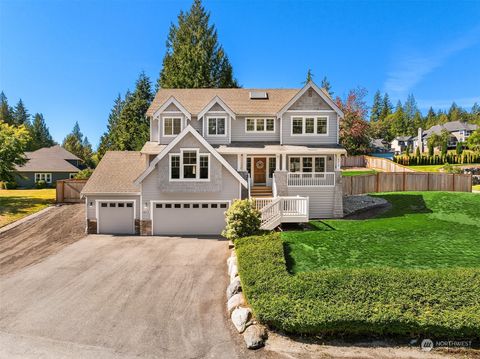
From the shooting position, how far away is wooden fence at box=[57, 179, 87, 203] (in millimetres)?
27453

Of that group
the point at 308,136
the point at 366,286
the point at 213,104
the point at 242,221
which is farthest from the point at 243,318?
the point at 213,104

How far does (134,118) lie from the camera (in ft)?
121

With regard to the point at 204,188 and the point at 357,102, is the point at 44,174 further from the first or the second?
the point at 357,102

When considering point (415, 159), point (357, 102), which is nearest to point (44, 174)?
point (357, 102)

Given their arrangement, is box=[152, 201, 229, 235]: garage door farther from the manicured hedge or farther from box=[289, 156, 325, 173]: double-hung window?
the manicured hedge

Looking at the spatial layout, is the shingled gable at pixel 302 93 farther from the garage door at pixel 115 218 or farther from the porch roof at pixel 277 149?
the garage door at pixel 115 218

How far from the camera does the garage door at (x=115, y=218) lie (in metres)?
19.0

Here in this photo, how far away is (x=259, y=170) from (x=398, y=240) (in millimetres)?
10753

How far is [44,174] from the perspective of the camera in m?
41.2

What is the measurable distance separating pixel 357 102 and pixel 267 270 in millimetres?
42766

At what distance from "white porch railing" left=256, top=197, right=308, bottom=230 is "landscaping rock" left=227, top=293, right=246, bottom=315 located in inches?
244

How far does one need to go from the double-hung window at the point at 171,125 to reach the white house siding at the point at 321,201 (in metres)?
10.4

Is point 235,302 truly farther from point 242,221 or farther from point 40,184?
point 40,184

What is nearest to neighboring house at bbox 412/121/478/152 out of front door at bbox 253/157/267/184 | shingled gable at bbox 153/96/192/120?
front door at bbox 253/157/267/184
